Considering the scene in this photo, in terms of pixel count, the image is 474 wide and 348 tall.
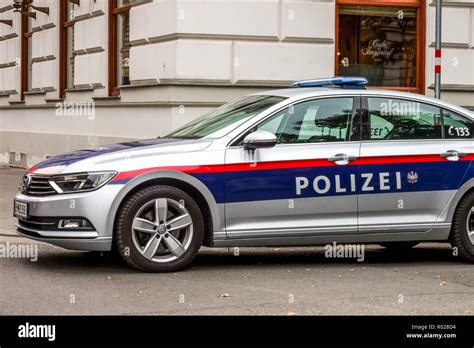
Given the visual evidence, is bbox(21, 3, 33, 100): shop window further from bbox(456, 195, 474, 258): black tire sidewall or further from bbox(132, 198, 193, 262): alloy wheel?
bbox(456, 195, 474, 258): black tire sidewall

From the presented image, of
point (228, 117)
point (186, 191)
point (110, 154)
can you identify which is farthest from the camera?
point (228, 117)

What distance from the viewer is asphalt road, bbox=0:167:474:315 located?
282 inches

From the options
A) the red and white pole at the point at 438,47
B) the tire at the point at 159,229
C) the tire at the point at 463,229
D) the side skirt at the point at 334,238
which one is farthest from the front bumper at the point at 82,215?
the red and white pole at the point at 438,47

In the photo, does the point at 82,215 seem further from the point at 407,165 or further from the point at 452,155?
the point at 452,155

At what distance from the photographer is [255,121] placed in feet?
29.1

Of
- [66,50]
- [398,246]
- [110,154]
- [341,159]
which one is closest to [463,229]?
[398,246]

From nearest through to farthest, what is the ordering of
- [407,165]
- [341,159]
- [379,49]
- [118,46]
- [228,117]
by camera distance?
[341,159] < [407,165] < [228,117] < [379,49] < [118,46]

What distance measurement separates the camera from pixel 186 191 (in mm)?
8664

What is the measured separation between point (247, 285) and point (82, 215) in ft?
4.88

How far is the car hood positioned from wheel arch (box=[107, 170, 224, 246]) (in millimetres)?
215

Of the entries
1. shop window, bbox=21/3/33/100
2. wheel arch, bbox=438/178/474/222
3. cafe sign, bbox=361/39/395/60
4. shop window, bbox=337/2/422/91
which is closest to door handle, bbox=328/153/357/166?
wheel arch, bbox=438/178/474/222

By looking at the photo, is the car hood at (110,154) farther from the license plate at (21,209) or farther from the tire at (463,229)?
the tire at (463,229)

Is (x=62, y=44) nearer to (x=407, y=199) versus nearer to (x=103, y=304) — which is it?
(x=407, y=199)

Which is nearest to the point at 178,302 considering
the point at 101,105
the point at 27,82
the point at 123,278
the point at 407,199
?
the point at 123,278
